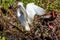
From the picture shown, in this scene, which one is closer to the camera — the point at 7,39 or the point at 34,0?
the point at 7,39

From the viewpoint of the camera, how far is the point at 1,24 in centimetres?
346

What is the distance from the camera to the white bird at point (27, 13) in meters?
3.50

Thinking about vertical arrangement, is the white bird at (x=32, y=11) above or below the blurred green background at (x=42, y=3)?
below

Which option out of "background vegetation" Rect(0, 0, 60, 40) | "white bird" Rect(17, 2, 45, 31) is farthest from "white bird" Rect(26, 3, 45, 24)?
"background vegetation" Rect(0, 0, 60, 40)

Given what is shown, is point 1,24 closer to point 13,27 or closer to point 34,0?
point 13,27

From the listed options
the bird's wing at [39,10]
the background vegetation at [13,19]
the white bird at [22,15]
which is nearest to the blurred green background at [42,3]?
the background vegetation at [13,19]

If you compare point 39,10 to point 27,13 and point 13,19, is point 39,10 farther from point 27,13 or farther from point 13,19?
point 13,19

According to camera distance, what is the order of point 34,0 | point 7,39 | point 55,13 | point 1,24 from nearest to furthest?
point 7,39
point 1,24
point 55,13
point 34,0

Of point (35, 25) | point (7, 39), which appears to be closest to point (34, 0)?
point (35, 25)

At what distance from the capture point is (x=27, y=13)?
3.57m

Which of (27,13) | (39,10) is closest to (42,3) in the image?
(39,10)

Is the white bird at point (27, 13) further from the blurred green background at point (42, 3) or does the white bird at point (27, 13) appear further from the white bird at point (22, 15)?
the blurred green background at point (42, 3)

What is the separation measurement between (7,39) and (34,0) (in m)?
0.94

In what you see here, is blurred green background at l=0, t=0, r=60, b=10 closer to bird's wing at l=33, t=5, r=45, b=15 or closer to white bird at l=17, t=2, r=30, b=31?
bird's wing at l=33, t=5, r=45, b=15
